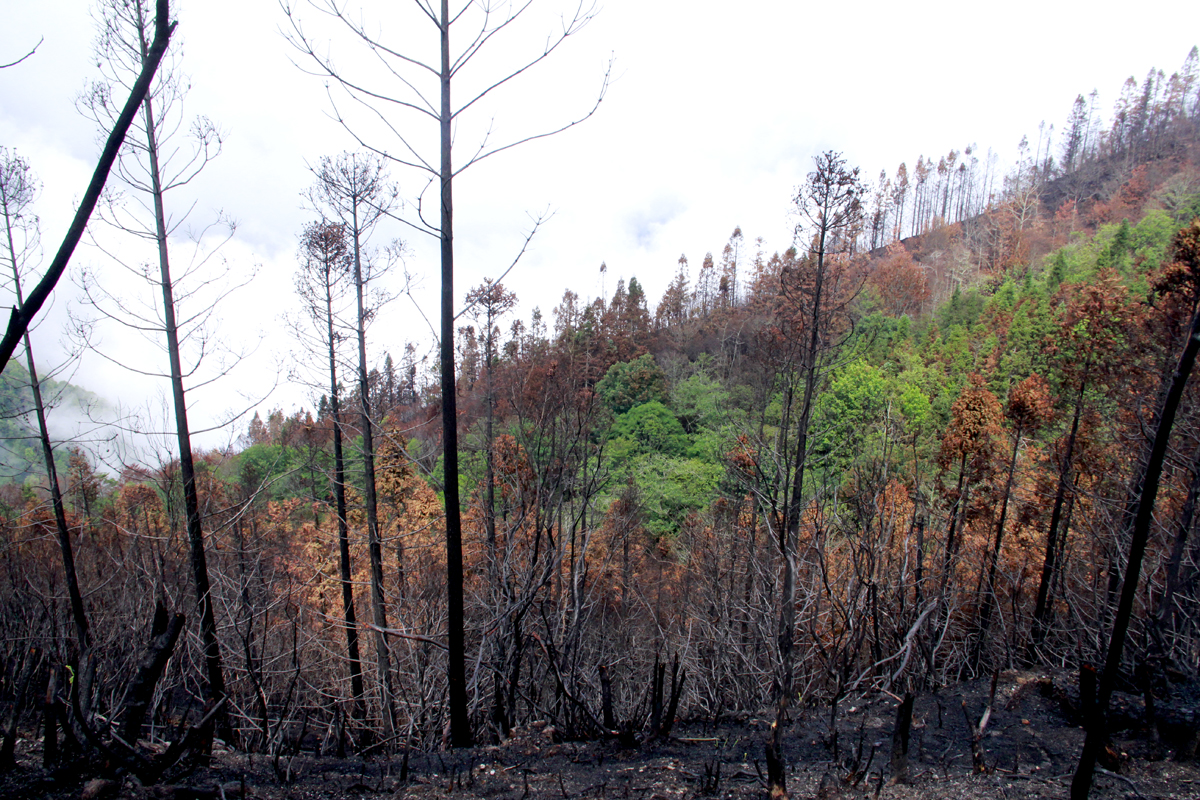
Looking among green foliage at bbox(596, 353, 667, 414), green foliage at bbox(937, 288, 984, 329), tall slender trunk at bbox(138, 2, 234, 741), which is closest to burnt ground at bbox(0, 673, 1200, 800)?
tall slender trunk at bbox(138, 2, 234, 741)

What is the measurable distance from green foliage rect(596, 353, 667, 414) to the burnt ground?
2487 centimetres

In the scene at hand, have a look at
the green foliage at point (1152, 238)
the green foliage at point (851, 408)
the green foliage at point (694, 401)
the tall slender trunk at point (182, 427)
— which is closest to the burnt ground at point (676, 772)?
the tall slender trunk at point (182, 427)

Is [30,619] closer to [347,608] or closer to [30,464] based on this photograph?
[30,464]

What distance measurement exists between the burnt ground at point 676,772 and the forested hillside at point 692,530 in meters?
0.34

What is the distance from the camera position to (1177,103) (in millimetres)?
53969

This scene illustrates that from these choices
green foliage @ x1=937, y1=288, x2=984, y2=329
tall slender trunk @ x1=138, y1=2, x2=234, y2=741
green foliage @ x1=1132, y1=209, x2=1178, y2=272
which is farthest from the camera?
green foliage @ x1=937, y1=288, x2=984, y2=329

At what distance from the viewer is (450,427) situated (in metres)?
4.57

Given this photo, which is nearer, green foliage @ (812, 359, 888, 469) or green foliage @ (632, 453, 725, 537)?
green foliage @ (812, 359, 888, 469)

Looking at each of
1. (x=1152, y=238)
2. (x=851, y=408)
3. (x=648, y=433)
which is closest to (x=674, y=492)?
(x=648, y=433)

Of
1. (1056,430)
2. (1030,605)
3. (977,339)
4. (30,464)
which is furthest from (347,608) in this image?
(977,339)

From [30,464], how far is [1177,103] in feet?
292

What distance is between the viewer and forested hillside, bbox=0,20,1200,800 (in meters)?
5.57

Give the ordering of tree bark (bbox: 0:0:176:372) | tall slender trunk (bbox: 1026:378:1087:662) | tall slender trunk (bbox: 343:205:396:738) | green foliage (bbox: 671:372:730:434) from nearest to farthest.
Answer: tree bark (bbox: 0:0:176:372), tall slender trunk (bbox: 343:205:396:738), tall slender trunk (bbox: 1026:378:1087:662), green foliage (bbox: 671:372:730:434)

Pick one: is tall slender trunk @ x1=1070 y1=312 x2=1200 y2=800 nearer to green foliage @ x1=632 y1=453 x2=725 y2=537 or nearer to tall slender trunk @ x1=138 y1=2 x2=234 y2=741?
tall slender trunk @ x1=138 y1=2 x2=234 y2=741
